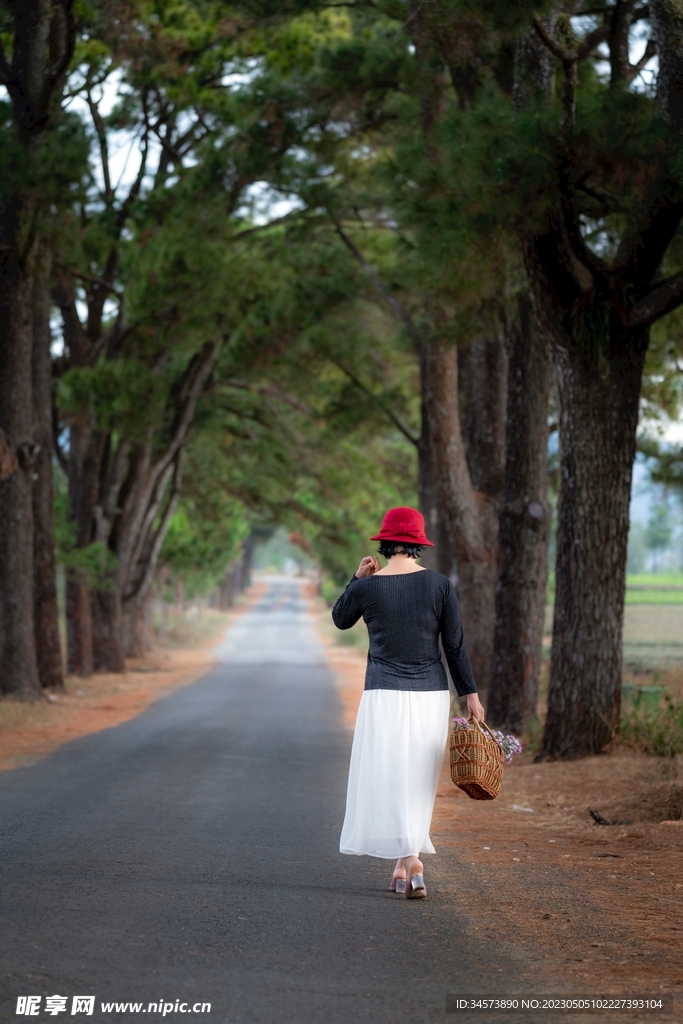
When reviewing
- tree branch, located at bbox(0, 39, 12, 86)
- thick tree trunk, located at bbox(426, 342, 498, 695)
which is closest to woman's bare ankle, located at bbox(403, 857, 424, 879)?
thick tree trunk, located at bbox(426, 342, 498, 695)

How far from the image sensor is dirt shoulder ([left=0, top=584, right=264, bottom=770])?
13656 mm

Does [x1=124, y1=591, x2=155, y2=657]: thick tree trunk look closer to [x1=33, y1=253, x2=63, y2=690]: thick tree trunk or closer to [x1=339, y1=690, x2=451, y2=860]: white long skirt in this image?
[x1=33, y1=253, x2=63, y2=690]: thick tree trunk

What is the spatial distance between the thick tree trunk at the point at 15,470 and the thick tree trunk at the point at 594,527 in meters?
9.03

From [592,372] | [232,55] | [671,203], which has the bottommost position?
[592,372]

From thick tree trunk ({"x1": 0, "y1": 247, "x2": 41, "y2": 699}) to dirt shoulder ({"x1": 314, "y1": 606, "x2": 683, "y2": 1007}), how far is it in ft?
26.2

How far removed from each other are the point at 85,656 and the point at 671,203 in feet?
59.7

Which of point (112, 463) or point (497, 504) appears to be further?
point (112, 463)

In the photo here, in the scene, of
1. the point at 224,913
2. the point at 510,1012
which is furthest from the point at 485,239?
the point at 510,1012

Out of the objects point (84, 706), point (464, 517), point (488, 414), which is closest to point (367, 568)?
point (464, 517)

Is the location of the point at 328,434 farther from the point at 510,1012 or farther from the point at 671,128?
the point at 510,1012

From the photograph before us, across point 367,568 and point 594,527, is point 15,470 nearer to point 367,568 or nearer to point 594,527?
point 594,527

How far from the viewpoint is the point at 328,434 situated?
2778 cm

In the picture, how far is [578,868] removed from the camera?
23.8ft

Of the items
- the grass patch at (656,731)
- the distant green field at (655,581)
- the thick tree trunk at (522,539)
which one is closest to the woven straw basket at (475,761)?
the grass patch at (656,731)
